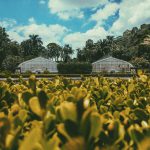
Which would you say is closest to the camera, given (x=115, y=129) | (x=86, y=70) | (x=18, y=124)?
(x=115, y=129)

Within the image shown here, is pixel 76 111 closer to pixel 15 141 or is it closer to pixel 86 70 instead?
pixel 15 141

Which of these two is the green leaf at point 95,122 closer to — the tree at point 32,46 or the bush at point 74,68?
the bush at point 74,68

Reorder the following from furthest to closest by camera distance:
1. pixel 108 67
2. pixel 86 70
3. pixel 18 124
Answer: pixel 108 67
pixel 86 70
pixel 18 124

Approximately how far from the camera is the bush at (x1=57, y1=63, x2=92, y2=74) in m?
89.2

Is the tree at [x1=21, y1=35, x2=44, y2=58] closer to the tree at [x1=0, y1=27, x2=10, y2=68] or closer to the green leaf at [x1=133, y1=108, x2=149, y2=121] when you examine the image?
the tree at [x1=0, y1=27, x2=10, y2=68]

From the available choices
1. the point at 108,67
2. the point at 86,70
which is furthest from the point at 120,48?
the point at 86,70

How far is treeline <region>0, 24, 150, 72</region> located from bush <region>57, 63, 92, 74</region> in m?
A: 14.6

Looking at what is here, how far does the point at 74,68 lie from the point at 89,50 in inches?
1773

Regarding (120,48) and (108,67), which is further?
(120,48)

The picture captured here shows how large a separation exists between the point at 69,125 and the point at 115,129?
0.90 feet

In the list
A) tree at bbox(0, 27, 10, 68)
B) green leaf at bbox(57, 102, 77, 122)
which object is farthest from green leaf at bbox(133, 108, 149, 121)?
tree at bbox(0, 27, 10, 68)

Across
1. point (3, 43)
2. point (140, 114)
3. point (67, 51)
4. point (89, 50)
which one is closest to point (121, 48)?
point (89, 50)

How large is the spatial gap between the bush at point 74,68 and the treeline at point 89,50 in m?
14.6

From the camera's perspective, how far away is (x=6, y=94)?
7.91ft
